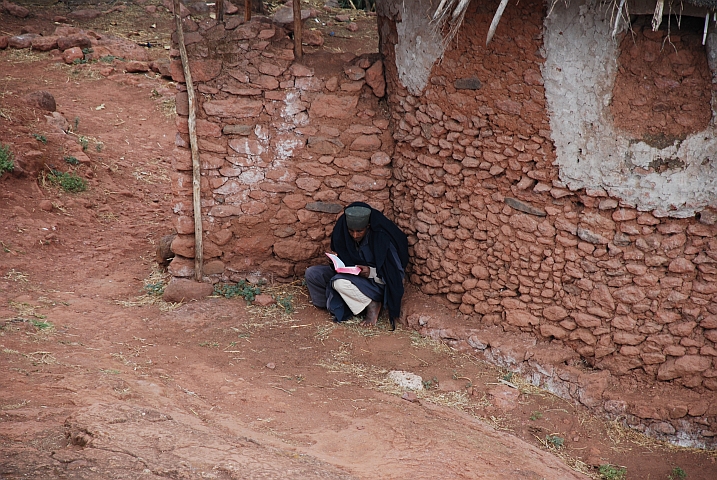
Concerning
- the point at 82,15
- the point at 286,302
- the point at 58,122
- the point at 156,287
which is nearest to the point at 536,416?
the point at 286,302

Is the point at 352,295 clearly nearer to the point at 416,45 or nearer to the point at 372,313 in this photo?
the point at 372,313

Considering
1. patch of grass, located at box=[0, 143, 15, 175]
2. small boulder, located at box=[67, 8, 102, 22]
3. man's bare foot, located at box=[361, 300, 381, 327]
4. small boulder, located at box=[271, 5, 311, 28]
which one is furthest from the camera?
small boulder, located at box=[67, 8, 102, 22]

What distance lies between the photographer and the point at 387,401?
202 inches

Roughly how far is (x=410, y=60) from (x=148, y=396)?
3233 millimetres

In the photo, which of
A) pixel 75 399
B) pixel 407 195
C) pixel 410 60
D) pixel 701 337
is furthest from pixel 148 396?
pixel 701 337

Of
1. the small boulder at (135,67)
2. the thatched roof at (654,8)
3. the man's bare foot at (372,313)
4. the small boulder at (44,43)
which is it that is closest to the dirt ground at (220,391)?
the man's bare foot at (372,313)

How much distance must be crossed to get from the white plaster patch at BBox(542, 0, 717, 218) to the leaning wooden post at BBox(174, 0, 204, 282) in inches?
111

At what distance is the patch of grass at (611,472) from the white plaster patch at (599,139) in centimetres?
171

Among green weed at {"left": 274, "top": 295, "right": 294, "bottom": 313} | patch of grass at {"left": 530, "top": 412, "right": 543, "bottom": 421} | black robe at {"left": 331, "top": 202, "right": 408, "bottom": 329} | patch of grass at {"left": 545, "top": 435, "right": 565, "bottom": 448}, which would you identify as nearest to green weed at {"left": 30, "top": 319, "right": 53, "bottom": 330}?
green weed at {"left": 274, "top": 295, "right": 294, "bottom": 313}

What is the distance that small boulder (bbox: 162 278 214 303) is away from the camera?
635 centimetres

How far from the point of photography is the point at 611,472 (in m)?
4.78

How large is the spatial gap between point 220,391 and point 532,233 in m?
2.52

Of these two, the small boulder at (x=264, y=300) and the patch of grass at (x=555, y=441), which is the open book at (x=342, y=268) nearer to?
the small boulder at (x=264, y=300)

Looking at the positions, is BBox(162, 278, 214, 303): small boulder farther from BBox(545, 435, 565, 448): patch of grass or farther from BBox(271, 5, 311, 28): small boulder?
BBox(271, 5, 311, 28): small boulder
